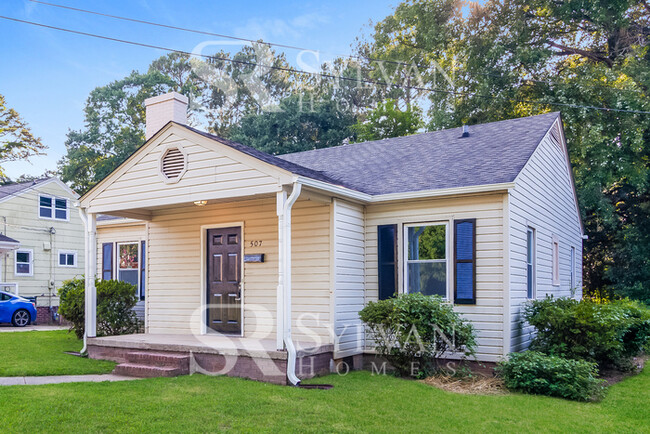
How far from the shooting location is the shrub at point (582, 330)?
299 inches

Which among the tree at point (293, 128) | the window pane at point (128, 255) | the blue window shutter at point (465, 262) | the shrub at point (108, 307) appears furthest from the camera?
the tree at point (293, 128)

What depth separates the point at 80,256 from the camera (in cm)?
2212

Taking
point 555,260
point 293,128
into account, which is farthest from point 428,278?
point 293,128

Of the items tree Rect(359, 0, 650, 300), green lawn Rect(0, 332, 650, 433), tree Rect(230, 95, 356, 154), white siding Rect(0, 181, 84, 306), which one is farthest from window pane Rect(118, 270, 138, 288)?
tree Rect(230, 95, 356, 154)

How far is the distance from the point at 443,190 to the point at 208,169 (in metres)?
3.58

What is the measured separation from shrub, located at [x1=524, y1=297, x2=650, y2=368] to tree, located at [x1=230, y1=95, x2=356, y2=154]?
62.6 feet

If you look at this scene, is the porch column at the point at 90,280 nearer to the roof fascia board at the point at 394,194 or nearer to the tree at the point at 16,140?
the roof fascia board at the point at 394,194

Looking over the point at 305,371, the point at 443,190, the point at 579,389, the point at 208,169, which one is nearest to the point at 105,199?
the point at 208,169

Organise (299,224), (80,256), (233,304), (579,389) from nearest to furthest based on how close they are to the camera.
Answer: (579,389) → (299,224) → (233,304) → (80,256)

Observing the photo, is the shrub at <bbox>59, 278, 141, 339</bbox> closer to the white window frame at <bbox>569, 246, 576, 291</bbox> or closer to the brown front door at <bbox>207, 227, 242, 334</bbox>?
the brown front door at <bbox>207, 227, 242, 334</bbox>

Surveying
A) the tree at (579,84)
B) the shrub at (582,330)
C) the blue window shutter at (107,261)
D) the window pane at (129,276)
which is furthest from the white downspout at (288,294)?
the tree at (579,84)

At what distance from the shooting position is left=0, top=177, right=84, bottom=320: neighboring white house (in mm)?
19422

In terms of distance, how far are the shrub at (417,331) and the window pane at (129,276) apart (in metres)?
6.45

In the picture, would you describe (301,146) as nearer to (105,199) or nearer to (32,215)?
(32,215)
